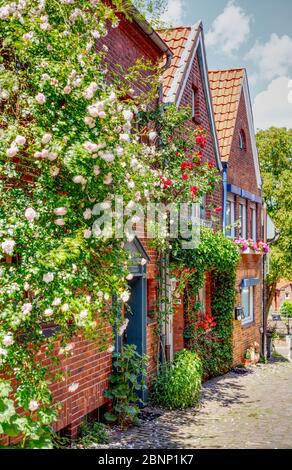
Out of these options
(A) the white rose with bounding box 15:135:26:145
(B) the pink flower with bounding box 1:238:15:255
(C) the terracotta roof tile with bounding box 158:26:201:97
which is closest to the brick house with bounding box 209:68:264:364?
(C) the terracotta roof tile with bounding box 158:26:201:97

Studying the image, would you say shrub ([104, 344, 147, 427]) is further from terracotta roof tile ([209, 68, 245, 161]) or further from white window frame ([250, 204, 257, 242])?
white window frame ([250, 204, 257, 242])

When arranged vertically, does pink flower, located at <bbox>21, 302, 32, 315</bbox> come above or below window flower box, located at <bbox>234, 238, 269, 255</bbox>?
below

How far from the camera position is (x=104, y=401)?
8641 mm

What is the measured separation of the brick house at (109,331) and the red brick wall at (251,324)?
6403 mm

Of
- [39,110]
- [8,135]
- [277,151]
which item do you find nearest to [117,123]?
[39,110]

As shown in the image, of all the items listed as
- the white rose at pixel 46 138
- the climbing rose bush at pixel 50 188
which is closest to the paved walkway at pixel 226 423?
the climbing rose bush at pixel 50 188

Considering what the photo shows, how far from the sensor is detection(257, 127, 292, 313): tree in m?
28.5

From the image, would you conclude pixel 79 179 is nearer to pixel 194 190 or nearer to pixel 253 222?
pixel 194 190

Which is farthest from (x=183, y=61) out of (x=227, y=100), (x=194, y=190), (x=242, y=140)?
(x=242, y=140)

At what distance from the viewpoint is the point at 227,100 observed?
694 inches

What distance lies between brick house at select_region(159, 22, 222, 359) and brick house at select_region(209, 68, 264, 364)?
1.32 m

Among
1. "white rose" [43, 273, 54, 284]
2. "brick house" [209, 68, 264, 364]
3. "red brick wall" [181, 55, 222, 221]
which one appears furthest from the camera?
"brick house" [209, 68, 264, 364]

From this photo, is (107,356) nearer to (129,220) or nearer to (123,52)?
(129,220)
